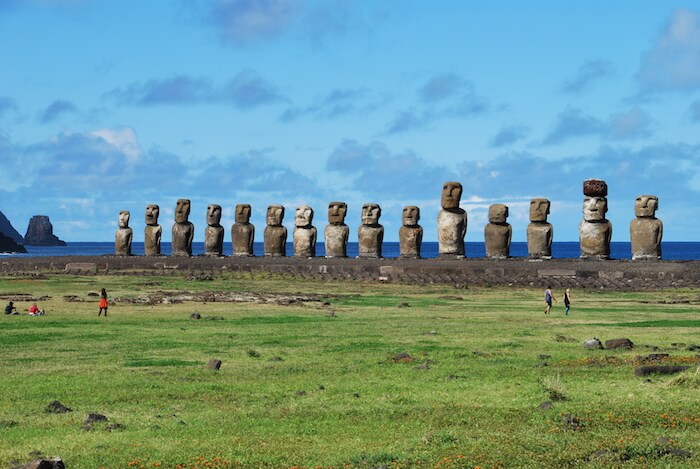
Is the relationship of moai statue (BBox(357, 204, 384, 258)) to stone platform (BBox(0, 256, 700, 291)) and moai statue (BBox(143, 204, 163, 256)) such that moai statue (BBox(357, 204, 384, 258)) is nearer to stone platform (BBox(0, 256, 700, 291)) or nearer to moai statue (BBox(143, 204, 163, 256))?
stone platform (BBox(0, 256, 700, 291))

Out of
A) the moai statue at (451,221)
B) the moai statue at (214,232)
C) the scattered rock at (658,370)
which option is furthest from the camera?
the moai statue at (214,232)

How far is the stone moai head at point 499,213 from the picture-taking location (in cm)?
3928

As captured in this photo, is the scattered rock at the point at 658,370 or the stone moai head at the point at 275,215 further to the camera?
the stone moai head at the point at 275,215

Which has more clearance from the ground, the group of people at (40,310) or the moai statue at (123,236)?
the moai statue at (123,236)

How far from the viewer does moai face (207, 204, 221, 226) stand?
45.6 m

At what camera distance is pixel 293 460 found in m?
10.7

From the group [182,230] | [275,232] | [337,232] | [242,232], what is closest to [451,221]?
[337,232]

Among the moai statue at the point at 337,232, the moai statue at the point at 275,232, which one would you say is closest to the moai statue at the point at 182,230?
the moai statue at the point at 275,232

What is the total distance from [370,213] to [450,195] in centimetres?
339

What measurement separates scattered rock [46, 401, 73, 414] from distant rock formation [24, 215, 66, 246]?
616ft

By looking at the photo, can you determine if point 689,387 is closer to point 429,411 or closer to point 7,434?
point 429,411

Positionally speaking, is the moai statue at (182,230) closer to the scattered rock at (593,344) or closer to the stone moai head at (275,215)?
the stone moai head at (275,215)

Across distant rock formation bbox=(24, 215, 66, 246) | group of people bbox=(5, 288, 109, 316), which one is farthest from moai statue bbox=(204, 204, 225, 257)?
distant rock formation bbox=(24, 215, 66, 246)

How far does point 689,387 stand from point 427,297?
786 inches
